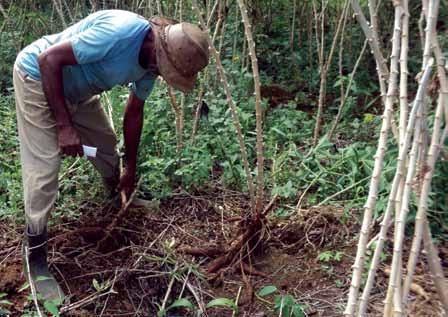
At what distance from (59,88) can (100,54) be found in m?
0.26

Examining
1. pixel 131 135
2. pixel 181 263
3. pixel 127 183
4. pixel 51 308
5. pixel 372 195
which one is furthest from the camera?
pixel 127 183

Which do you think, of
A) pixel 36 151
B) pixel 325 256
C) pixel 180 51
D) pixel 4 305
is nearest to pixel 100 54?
pixel 180 51

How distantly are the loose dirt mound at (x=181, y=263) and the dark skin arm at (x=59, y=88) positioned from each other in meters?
0.66

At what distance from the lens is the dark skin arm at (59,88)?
3096mm

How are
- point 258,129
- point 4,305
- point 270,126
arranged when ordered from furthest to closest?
point 270,126 < point 258,129 < point 4,305

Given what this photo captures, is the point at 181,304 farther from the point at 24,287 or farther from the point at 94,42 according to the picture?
the point at 94,42

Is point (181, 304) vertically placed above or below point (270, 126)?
below

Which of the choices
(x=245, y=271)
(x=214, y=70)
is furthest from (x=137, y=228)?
(x=214, y=70)

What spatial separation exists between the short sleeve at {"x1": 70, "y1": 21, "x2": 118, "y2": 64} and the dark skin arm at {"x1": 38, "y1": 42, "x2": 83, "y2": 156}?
4 centimetres

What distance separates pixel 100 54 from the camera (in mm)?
3104

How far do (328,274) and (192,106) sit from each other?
2.00 meters

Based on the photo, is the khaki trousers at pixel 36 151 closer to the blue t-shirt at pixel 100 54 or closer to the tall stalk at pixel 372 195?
the blue t-shirt at pixel 100 54

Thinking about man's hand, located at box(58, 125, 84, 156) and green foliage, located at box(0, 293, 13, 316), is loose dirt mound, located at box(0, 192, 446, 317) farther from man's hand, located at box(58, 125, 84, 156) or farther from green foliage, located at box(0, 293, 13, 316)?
man's hand, located at box(58, 125, 84, 156)

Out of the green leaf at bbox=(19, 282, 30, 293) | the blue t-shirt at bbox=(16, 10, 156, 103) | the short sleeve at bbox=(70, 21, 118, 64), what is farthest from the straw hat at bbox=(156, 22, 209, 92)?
the green leaf at bbox=(19, 282, 30, 293)
